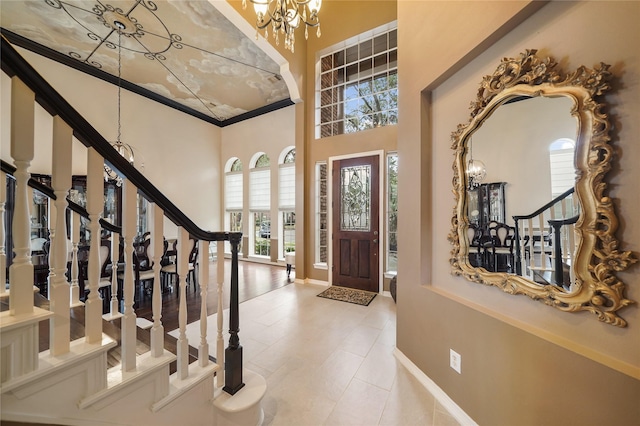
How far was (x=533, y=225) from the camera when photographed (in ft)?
4.35

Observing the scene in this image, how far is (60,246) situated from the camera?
91cm

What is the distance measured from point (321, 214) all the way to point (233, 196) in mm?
3588

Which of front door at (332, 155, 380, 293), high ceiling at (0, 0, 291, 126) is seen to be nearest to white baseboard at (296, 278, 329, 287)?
front door at (332, 155, 380, 293)

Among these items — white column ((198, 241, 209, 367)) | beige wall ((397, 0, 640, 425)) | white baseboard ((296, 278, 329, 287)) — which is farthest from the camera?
white baseboard ((296, 278, 329, 287))

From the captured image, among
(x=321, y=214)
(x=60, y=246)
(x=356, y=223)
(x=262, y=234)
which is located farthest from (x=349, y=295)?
(x=60, y=246)

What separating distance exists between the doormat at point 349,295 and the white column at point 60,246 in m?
3.20

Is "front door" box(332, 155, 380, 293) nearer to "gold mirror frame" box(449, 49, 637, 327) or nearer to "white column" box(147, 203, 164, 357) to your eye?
"gold mirror frame" box(449, 49, 637, 327)

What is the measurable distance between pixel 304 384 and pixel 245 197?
5.46 m

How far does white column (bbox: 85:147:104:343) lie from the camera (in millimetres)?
949

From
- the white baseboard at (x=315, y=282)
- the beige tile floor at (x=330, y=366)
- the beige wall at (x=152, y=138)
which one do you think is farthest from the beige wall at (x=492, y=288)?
the beige wall at (x=152, y=138)

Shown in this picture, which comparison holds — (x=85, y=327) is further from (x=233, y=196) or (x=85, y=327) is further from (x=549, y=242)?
(x=233, y=196)

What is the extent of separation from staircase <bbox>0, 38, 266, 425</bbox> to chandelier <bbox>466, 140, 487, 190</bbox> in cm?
172

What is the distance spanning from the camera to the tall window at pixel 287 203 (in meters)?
6.03

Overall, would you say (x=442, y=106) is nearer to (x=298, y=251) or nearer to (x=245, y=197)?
(x=298, y=251)
